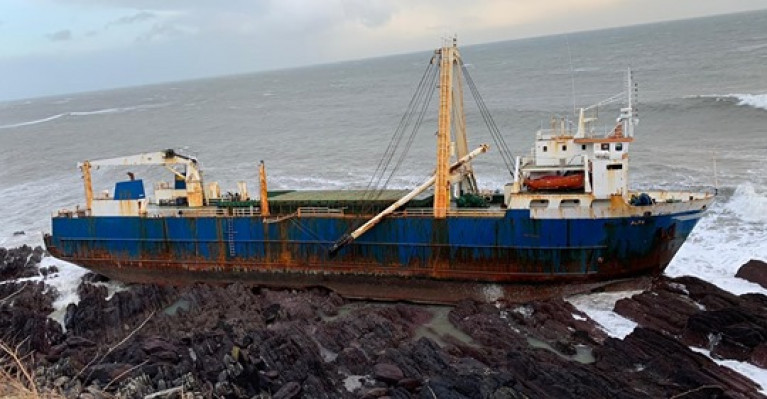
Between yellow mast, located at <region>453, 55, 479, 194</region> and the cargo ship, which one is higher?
yellow mast, located at <region>453, 55, 479, 194</region>

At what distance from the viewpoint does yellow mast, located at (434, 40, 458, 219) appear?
19.0m

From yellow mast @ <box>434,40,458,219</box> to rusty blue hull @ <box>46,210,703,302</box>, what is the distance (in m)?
0.62

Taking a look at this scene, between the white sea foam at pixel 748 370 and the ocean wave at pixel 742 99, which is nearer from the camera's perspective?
the white sea foam at pixel 748 370

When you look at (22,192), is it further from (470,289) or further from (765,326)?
(765,326)

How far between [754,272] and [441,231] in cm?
961

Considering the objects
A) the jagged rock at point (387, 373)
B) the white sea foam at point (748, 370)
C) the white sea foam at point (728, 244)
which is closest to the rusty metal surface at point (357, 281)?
the white sea foam at point (728, 244)

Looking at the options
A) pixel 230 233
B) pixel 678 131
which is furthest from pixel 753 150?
pixel 230 233

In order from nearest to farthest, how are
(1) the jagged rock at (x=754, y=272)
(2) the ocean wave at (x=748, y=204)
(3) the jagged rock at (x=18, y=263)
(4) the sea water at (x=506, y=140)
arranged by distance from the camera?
1. (1) the jagged rock at (x=754, y=272)
2. (2) the ocean wave at (x=748, y=204)
3. (4) the sea water at (x=506, y=140)
4. (3) the jagged rock at (x=18, y=263)

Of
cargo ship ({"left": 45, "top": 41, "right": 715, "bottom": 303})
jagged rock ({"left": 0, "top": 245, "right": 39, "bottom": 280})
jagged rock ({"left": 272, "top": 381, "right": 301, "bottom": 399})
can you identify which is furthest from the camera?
jagged rock ({"left": 0, "top": 245, "right": 39, "bottom": 280})

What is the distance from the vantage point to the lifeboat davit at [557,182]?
61.4 feet

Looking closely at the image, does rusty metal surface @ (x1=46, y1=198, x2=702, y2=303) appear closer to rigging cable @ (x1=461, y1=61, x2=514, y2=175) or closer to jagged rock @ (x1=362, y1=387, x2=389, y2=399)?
rigging cable @ (x1=461, y1=61, x2=514, y2=175)

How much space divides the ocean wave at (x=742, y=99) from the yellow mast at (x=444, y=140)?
4027 centimetres

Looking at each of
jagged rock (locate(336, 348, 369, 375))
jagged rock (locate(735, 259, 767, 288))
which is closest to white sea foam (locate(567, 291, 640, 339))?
jagged rock (locate(735, 259, 767, 288))

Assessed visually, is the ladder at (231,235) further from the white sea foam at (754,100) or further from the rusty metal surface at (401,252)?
the white sea foam at (754,100)
